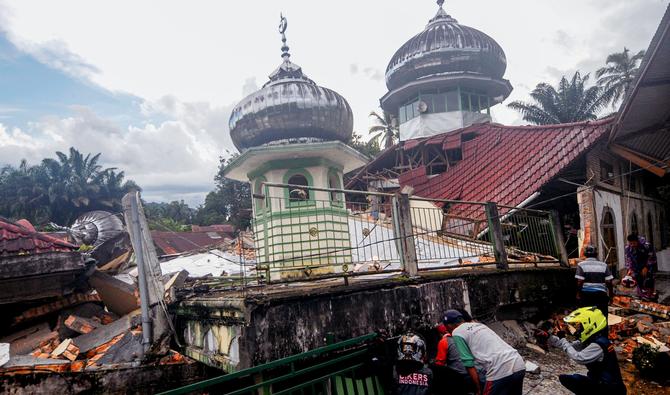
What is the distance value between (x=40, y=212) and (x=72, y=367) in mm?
39026

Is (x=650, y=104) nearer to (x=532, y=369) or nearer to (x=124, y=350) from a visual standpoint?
(x=532, y=369)

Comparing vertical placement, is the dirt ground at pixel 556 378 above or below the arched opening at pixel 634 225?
below

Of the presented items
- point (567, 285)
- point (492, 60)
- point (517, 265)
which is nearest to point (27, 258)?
point (517, 265)

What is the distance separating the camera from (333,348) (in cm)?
452

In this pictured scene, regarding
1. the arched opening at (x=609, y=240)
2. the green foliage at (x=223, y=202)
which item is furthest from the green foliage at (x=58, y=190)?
the arched opening at (x=609, y=240)

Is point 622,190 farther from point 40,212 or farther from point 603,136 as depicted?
point 40,212

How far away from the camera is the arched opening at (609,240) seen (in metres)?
12.9

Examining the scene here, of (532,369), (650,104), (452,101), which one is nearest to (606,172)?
(650,104)

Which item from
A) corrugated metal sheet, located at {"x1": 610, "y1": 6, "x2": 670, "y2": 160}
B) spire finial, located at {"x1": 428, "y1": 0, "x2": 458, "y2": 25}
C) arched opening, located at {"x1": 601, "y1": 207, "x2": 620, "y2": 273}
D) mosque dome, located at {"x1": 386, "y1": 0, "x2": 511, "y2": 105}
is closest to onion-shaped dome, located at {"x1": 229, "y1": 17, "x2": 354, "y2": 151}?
corrugated metal sheet, located at {"x1": 610, "y1": 6, "x2": 670, "y2": 160}

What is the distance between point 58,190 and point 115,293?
121 feet

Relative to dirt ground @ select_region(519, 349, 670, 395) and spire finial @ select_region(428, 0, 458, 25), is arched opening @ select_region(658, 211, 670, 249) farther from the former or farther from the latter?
dirt ground @ select_region(519, 349, 670, 395)

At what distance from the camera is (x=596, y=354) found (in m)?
4.30

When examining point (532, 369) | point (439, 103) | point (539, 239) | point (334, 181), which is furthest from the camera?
point (439, 103)

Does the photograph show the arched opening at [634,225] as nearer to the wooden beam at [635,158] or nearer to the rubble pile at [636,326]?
the wooden beam at [635,158]
